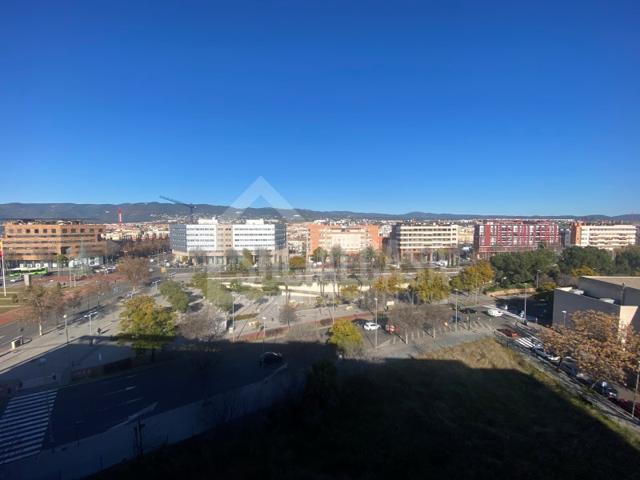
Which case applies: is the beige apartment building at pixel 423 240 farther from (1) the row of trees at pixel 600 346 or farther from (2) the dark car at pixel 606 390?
(2) the dark car at pixel 606 390

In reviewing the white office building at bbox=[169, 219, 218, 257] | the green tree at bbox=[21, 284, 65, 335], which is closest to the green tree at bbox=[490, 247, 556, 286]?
the green tree at bbox=[21, 284, 65, 335]

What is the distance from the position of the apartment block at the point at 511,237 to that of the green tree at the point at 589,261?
1089 cm

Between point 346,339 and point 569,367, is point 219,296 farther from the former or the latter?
point 569,367

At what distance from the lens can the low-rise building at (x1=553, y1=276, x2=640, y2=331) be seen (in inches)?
318

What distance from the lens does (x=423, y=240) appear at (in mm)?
26000

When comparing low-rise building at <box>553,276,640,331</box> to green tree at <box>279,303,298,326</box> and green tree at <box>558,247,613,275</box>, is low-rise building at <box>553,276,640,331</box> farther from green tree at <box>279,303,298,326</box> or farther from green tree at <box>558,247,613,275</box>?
green tree at <box>279,303,298,326</box>

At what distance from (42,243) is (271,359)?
21.5 m

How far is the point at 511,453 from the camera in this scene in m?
4.34

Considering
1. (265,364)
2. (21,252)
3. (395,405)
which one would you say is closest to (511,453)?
(395,405)

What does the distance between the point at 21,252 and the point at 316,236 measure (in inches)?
698

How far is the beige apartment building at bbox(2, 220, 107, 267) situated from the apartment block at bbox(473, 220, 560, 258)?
86.8 feet

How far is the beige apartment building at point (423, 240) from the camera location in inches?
1017

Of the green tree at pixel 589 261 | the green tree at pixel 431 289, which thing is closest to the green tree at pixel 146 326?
the green tree at pixel 431 289

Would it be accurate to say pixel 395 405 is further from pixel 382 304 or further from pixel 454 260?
pixel 454 260
